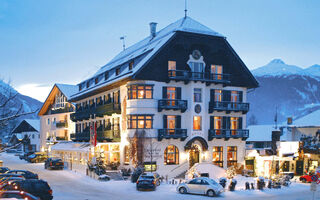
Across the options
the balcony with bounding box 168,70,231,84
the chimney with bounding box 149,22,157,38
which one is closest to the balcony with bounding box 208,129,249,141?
the balcony with bounding box 168,70,231,84

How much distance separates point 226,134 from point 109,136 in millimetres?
15481

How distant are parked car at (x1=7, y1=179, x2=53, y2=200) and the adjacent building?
16.9 meters

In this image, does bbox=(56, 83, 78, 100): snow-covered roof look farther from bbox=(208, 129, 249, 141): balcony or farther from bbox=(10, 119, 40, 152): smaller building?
bbox=(208, 129, 249, 141): balcony

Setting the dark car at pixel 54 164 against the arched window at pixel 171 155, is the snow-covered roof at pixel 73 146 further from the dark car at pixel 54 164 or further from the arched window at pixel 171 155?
the arched window at pixel 171 155

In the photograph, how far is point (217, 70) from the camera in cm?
5059

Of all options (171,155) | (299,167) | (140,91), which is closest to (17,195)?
(140,91)

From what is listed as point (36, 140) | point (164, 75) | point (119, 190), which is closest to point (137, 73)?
point (164, 75)

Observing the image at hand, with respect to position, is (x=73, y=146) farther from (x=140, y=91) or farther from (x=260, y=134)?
(x=260, y=134)

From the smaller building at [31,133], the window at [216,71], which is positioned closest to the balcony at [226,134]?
the window at [216,71]

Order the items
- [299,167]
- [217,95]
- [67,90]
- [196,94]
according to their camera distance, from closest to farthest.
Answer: [196,94]
[299,167]
[217,95]
[67,90]

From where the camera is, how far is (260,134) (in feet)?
274

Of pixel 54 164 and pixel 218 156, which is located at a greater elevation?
pixel 218 156

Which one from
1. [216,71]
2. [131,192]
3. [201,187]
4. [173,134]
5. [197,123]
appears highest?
[216,71]

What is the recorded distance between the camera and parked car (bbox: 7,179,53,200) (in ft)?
84.7
